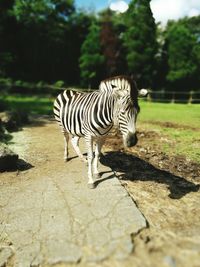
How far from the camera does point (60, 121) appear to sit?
7637 millimetres

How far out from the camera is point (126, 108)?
5195mm

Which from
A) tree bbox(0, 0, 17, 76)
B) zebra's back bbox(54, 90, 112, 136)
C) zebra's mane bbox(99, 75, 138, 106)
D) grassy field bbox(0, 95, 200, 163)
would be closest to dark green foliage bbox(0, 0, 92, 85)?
tree bbox(0, 0, 17, 76)

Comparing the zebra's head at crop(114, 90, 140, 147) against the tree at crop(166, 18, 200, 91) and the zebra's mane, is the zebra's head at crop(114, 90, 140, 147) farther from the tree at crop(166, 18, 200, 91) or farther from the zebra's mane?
the tree at crop(166, 18, 200, 91)

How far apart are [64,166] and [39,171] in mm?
518

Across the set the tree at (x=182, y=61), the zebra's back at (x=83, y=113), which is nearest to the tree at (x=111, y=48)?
the tree at (x=182, y=61)

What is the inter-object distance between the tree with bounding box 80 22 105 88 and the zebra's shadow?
20.8 metres

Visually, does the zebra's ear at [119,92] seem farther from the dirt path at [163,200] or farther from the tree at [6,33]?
the tree at [6,33]

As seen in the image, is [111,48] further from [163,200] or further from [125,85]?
[163,200]

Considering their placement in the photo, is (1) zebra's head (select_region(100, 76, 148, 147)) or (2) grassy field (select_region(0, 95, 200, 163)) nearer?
(1) zebra's head (select_region(100, 76, 148, 147))

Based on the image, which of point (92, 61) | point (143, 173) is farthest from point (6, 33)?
point (143, 173)

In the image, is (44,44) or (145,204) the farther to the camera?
(44,44)

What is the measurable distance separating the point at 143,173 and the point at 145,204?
61.7 inches

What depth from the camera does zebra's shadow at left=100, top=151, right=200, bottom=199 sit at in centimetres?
585

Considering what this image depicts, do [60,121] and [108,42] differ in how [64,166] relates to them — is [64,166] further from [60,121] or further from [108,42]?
[108,42]
